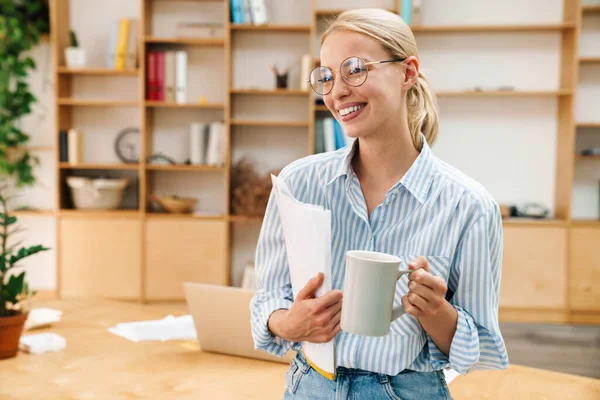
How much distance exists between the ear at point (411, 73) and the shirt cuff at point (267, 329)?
0.46 m

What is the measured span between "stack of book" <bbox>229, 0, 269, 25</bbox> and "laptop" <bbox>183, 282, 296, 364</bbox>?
125 inches

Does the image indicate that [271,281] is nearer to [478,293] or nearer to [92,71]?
[478,293]

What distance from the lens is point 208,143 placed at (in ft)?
15.2

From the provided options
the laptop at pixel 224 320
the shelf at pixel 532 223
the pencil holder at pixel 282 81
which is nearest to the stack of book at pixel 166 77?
the pencil holder at pixel 282 81

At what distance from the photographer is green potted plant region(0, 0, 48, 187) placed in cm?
447

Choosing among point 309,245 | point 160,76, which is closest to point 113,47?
point 160,76

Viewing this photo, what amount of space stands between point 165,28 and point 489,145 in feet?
8.80

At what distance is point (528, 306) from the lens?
14.6 ft

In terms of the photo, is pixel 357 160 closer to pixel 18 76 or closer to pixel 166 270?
pixel 166 270

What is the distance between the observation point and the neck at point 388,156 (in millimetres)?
1166

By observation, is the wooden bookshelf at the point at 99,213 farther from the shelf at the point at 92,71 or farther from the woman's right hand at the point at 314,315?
the woman's right hand at the point at 314,315

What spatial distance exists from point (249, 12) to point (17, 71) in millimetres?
1752

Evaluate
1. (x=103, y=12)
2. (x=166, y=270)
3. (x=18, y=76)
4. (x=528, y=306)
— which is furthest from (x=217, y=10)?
(x=528, y=306)

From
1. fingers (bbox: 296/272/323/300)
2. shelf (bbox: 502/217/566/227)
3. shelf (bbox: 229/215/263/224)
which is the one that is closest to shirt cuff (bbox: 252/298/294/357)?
fingers (bbox: 296/272/323/300)
